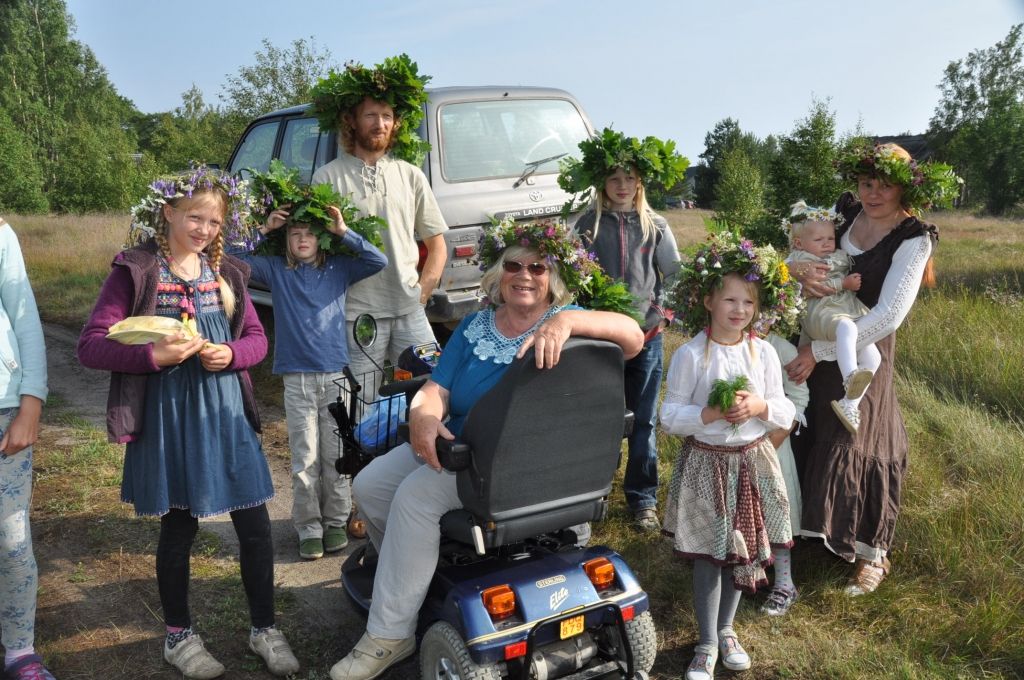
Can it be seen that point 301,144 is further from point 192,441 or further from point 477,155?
point 192,441

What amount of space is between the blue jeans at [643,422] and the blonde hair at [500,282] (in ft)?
4.89

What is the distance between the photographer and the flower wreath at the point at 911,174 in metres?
3.52

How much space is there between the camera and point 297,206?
3990mm

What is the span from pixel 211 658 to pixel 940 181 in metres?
3.72

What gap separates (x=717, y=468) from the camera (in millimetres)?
3174

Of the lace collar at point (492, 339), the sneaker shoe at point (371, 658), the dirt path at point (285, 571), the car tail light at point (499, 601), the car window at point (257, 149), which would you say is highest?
the car window at point (257, 149)

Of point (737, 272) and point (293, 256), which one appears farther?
point (293, 256)

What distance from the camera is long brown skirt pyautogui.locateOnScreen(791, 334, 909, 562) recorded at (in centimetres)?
365

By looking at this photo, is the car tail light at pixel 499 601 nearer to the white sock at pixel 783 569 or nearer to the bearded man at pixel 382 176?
the white sock at pixel 783 569

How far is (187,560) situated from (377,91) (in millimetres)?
2598

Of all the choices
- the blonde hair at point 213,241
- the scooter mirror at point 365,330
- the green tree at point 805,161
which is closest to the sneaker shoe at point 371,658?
the blonde hair at point 213,241

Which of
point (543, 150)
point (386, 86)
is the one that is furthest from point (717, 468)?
point (543, 150)

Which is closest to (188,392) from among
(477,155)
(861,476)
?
(861,476)

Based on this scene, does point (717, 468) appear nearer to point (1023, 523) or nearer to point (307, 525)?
point (1023, 523)
